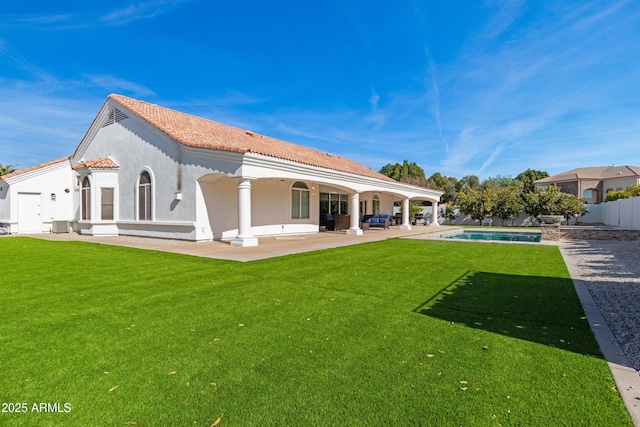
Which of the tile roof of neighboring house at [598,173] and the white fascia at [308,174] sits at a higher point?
the tile roof of neighboring house at [598,173]

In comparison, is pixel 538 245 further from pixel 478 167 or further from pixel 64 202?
pixel 478 167

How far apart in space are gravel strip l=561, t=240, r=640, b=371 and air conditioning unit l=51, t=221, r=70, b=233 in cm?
2432

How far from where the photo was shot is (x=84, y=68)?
2173 centimetres

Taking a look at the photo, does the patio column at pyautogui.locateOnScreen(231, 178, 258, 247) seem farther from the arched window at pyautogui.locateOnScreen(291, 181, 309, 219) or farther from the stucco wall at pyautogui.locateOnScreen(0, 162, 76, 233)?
the stucco wall at pyautogui.locateOnScreen(0, 162, 76, 233)

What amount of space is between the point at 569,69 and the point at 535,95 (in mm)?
3703

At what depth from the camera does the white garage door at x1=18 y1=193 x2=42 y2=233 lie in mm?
18891

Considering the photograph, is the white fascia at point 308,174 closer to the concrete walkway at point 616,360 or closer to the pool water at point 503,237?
the pool water at point 503,237

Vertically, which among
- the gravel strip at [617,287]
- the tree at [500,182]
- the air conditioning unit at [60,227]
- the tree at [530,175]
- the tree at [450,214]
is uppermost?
the tree at [530,175]

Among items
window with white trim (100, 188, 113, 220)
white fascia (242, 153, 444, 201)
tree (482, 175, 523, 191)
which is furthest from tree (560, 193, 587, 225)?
tree (482, 175, 523, 191)

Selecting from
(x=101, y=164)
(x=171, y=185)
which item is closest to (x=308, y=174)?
(x=171, y=185)

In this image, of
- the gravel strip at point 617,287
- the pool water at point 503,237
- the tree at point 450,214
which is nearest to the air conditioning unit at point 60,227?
the pool water at point 503,237

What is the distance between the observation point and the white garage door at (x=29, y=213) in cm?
1889

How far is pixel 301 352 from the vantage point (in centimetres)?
338

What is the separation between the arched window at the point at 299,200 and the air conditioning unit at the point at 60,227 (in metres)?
13.7
